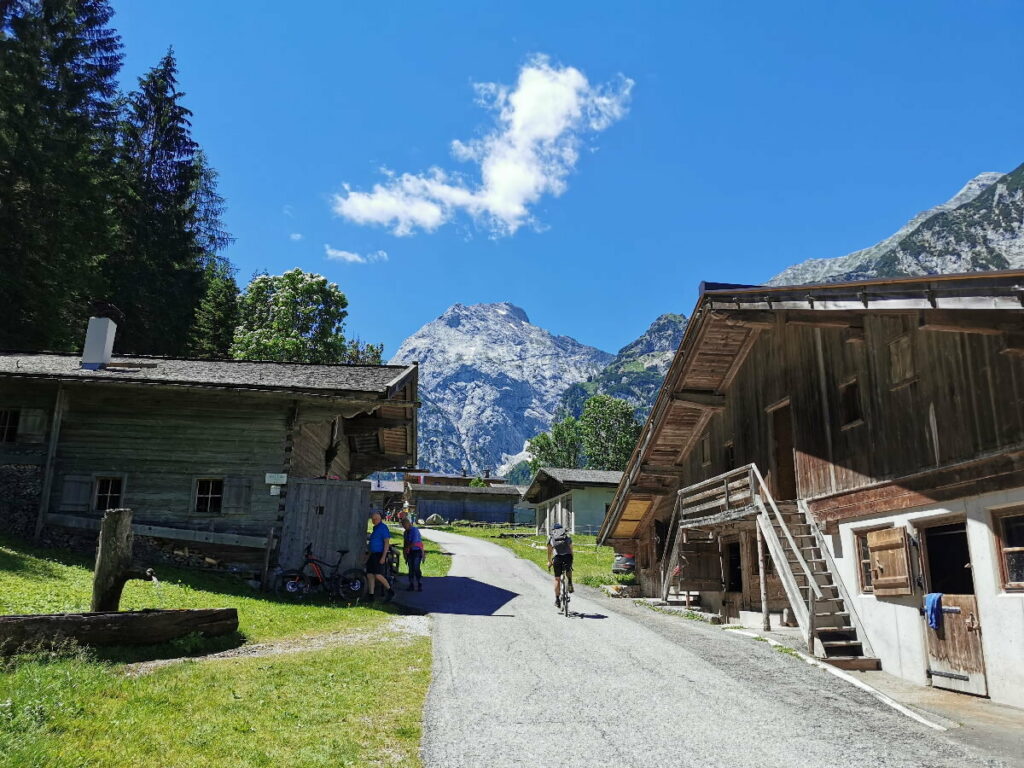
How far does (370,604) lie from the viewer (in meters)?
16.0

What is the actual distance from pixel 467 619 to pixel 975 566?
360 inches

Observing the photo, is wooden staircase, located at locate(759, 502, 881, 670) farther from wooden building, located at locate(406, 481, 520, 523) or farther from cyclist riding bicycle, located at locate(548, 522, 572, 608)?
wooden building, located at locate(406, 481, 520, 523)

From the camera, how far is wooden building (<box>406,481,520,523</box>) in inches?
2788

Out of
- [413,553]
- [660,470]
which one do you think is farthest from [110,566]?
[660,470]

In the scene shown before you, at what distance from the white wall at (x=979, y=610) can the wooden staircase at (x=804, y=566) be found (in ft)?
1.00

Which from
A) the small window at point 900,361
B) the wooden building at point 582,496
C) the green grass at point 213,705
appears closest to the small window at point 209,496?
the green grass at point 213,705

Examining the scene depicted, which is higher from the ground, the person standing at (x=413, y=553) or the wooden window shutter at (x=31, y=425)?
the wooden window shutter at (x=31, y=425)

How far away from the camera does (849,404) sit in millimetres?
13258

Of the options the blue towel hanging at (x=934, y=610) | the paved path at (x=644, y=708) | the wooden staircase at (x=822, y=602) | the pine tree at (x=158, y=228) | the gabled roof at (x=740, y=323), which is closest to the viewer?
the paved path at (x=644, y=708)

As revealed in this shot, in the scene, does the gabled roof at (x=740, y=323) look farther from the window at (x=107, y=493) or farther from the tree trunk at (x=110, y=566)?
the window at (x=107, y=493)

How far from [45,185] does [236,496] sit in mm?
24239

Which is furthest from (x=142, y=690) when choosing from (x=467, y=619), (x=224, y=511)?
(x=224, y=511)

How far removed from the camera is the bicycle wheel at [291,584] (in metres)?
16.5

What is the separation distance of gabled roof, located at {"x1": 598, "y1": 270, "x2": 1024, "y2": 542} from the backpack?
17.1 ft
